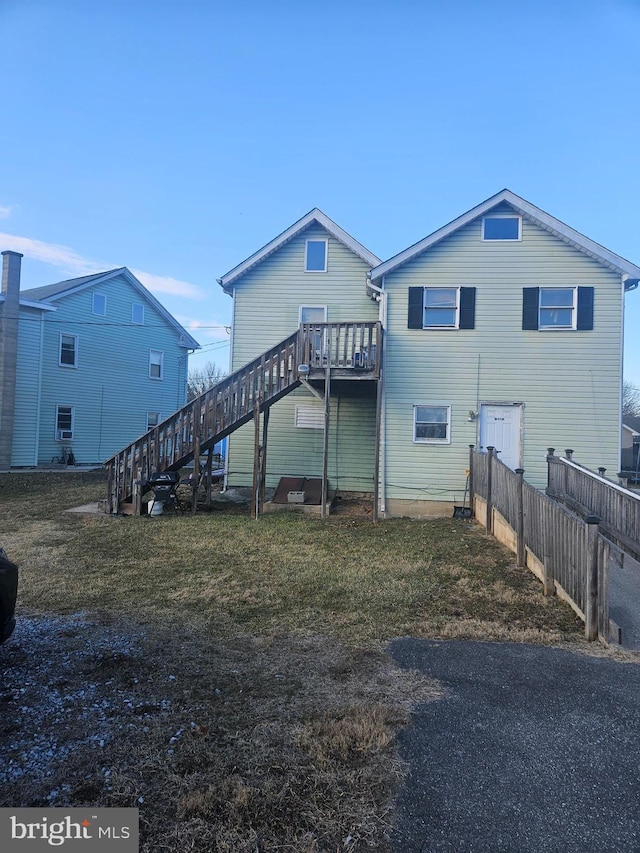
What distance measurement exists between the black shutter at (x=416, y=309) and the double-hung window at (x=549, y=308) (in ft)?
8.04

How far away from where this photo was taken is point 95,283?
2155cm

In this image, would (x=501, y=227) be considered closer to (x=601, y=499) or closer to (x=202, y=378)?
(x=601, y=499)

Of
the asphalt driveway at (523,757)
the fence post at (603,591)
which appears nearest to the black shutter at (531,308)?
the fence post at (603,591)

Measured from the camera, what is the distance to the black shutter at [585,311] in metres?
11.8

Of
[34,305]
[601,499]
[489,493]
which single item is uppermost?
[34,305]

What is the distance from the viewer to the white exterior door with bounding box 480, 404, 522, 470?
12.0 meters

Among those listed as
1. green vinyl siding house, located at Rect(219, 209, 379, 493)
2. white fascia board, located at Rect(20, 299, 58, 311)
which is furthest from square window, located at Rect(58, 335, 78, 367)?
green vinyl siding house, located at Rect(219, 209, 379, 493)

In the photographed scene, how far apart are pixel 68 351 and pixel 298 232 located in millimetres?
12523

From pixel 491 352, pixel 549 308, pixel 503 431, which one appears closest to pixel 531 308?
pixel 549 308

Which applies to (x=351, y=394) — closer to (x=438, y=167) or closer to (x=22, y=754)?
(x=438, y=167)

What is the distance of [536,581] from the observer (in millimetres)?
6535

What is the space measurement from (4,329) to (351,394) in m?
14.2

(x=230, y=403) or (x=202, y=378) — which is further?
(x=202, y=378)

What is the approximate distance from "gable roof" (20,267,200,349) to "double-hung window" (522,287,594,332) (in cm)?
1781
